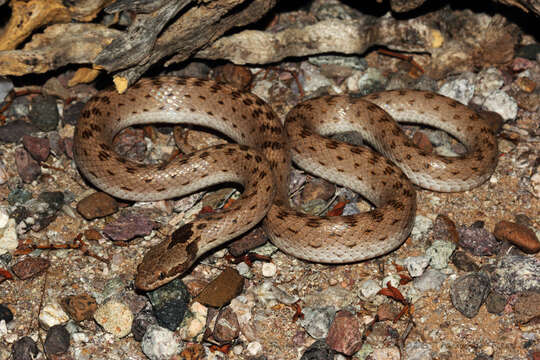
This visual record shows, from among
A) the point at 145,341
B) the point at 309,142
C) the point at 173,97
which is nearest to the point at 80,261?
the point at 145,341

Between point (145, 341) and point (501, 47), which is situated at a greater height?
point (501, 47)

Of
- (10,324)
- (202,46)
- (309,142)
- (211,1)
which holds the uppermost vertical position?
(211,1)

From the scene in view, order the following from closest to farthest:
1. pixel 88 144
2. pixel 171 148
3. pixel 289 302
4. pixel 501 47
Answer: pixel 289 302 < pixel 88 144 < pixel 171 148 < pixel 501 47

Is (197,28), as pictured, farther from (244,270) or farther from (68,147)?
(244,270)

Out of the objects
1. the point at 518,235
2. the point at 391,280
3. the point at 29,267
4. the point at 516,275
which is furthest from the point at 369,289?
the point at 29,267

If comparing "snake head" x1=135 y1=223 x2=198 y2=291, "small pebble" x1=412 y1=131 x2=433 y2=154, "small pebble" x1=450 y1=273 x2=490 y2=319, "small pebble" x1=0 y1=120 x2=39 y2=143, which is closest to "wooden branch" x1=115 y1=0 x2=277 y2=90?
"small pebble" x1=0 y1=120 x2=39 y2=143

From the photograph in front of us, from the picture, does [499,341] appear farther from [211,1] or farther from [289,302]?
[211,1]

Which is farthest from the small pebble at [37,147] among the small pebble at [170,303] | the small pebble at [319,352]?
the small pebble at [319,352]

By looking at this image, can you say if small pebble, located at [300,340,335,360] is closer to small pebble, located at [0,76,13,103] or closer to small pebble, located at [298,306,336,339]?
small pebble, located at [298,306,336,339]

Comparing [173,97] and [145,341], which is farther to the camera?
[173,97]
